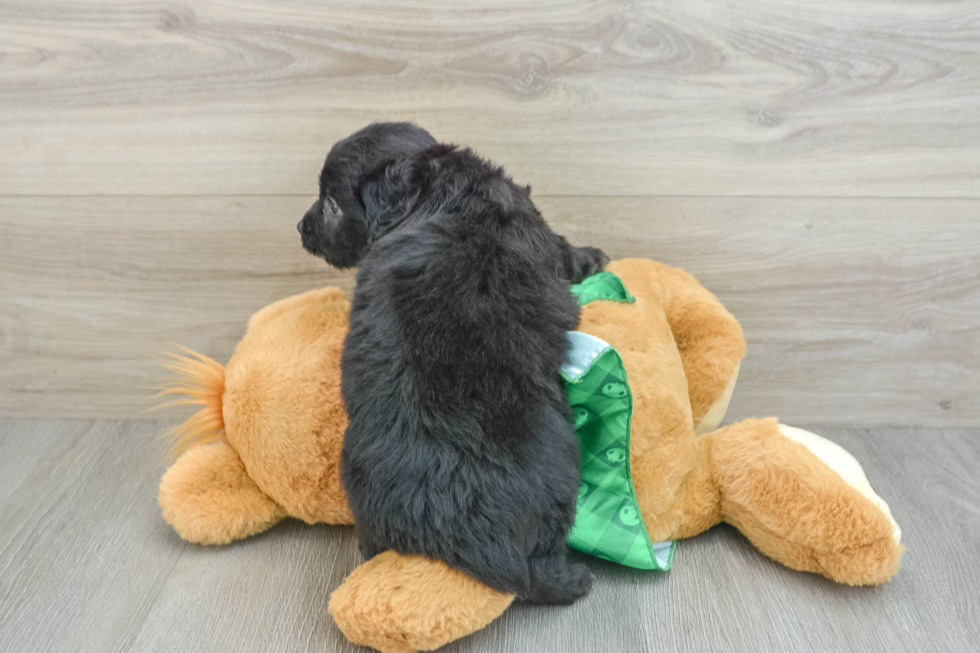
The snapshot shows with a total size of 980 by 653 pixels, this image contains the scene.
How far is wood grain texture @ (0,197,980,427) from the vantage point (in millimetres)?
1046

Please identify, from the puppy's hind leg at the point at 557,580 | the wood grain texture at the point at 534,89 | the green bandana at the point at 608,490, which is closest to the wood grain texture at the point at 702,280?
the wood grain texture at the point at 534,89

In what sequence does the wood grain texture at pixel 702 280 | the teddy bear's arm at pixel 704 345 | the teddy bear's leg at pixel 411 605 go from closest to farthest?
the teddy bear's leg at pixel 411 605, the teddy bear's arm at pixel 704 345, the wood grain texture at pixel 702 280

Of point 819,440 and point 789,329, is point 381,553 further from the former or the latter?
point 789,329

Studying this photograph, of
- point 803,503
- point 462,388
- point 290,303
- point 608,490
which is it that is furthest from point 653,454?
point 290,303

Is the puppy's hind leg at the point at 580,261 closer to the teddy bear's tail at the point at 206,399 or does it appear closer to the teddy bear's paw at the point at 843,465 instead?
the teddy bear's paw at the point at 843,465

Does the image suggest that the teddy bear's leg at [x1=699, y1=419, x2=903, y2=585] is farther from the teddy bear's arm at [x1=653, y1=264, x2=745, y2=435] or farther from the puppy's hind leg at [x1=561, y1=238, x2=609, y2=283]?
the puppy's hind leg at [x1=561, y1=238, x2=609, y2=283]

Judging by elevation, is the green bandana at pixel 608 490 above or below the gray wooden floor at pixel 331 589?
above

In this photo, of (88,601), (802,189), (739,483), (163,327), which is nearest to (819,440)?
(739,483)

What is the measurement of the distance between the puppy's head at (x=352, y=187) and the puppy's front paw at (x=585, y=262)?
23 cm

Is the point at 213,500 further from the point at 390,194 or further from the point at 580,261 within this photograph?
the point at 580,261

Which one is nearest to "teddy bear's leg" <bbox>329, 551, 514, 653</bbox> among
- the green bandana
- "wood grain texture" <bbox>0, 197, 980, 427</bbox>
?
the green bandana

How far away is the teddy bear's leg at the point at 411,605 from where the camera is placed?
640 millimetres

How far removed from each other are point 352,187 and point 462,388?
279 millimetres

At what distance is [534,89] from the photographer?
0.98 m
